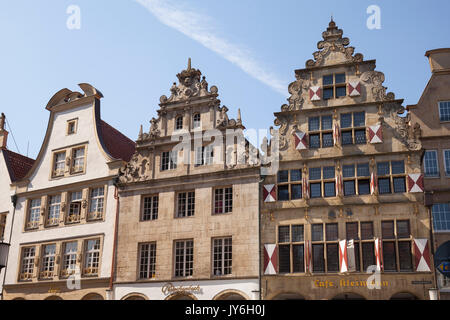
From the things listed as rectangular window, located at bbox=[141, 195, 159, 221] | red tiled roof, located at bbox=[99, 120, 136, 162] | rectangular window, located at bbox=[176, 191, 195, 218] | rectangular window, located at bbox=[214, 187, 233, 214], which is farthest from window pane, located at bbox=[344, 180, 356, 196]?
red tiled roof, located at bbox=[99, 120, 136, 162]

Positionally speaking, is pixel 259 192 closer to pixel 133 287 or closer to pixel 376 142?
pixel 376 142

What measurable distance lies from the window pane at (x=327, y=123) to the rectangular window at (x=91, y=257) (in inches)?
510

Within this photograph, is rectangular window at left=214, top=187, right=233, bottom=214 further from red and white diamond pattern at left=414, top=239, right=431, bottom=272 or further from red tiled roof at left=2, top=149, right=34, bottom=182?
red tiled roof at left=2, top=149, right=34, bottom=182

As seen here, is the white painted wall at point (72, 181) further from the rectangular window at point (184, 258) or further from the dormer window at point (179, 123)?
the dormer window at point (179, 123)

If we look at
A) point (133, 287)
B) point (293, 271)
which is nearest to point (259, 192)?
point (293, 271)

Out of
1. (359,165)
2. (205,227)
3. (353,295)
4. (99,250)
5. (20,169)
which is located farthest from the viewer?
(20,169)

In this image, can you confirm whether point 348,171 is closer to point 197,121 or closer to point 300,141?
point 300,141

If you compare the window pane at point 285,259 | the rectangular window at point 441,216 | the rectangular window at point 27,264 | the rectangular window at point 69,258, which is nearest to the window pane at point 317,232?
the window pane at point 285,259

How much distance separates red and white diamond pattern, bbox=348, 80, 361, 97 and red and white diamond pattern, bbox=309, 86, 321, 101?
4.66ft

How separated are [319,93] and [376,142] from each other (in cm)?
364

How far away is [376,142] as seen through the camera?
76.1 ft

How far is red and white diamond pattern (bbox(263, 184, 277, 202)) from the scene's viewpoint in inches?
942

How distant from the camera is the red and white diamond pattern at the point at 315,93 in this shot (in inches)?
980

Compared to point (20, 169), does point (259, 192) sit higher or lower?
lower
